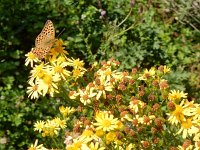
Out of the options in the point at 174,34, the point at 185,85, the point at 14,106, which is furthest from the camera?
the point at 174,34

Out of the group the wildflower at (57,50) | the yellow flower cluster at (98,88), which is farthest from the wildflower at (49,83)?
the wildflower at (57,50)

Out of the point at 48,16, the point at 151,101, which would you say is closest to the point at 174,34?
the point at 48,16

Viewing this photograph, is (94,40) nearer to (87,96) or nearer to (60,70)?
(60,70)

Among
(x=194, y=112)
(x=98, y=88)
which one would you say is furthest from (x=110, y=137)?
(x=194, y=112)

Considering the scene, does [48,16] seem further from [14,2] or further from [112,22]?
[112,22]

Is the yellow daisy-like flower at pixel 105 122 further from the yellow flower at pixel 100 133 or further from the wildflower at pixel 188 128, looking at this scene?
the wildflower at pixel 188 128

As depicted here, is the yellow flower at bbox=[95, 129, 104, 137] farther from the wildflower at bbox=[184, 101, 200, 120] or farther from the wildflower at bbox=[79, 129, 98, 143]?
the wildflower at bbox=[184, 101, 200, 120]

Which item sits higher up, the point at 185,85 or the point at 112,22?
the point at 112,22
